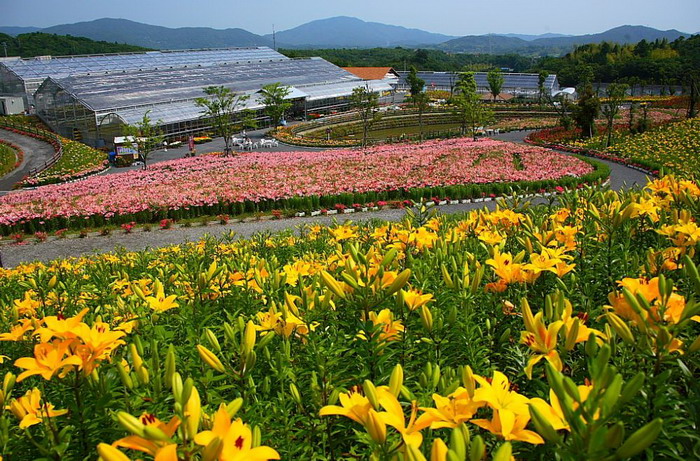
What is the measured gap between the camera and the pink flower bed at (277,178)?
49.6ft

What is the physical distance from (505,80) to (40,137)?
56927 millimetres

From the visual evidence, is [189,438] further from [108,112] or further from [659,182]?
[108,112]

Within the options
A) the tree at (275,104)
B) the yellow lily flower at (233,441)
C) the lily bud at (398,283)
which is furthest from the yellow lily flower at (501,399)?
the tree at (275,104)

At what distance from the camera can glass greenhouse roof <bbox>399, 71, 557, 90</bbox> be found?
65387mm

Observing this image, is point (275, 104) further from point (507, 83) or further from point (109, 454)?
point (507, 83)

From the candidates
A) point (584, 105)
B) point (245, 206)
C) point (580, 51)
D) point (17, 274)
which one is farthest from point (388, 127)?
point (580, 51)

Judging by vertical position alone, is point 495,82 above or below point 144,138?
above

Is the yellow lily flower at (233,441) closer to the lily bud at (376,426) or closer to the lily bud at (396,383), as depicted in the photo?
the lily bud at (376,426)

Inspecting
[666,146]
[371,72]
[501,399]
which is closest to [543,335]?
[501,399]

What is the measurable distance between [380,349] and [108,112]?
117 ft

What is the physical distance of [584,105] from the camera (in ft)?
95.2

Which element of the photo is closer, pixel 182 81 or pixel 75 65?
pixel 182 81

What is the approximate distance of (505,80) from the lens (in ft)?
224

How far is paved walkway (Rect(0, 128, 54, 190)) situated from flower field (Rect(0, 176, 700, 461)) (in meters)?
26.5
